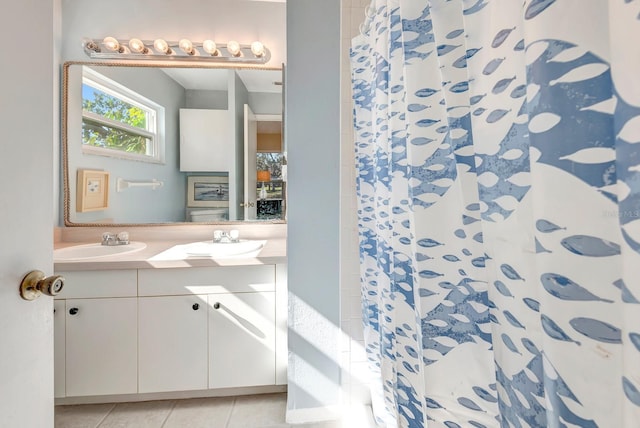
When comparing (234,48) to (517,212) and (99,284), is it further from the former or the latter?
(517,212)

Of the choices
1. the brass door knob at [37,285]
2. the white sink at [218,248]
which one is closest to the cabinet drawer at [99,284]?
the white sink at [218,248]

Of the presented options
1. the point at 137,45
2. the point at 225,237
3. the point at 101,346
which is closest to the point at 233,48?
the point at 137,45

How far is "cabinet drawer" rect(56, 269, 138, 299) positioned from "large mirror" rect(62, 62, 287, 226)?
1.86 ft

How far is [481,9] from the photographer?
523mm

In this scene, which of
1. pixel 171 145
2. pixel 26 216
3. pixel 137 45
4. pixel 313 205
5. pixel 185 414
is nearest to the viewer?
pixel 26 216

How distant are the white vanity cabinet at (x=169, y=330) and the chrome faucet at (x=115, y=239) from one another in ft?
1.21

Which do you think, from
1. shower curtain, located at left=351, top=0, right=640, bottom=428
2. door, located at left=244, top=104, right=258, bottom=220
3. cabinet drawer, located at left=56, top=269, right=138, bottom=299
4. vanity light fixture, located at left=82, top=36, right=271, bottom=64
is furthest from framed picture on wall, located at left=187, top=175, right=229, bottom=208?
shower curtain, located at left=351, top=0, right=640, bottom=428

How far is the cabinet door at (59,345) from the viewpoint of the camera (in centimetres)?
161

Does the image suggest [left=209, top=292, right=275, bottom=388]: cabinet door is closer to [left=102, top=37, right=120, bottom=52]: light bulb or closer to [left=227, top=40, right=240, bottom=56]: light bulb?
[left=227, top=40, right=240, bottom=56]: light bulb

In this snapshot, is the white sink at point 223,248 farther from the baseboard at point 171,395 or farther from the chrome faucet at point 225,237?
the baseboard at point 171,395

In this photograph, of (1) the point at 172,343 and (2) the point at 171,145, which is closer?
(1) the point at 172,343

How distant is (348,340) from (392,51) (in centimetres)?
133

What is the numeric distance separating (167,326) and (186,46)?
1727 millimetres

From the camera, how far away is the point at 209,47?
2.06 meters
